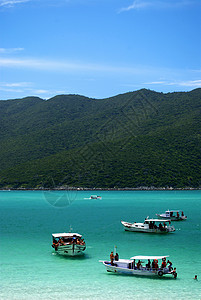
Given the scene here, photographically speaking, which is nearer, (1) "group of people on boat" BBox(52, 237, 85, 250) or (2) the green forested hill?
(1) "group of people on boat" BBox(52, 237, 85, 250)

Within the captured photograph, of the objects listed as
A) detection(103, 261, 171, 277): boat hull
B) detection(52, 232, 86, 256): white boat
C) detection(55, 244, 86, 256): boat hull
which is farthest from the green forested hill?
detection(103, 261, 171, 277): boat hull

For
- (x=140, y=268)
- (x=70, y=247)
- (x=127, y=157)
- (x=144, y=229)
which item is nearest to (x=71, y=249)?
(x=70, y=247)

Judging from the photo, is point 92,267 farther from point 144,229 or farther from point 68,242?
point 144,229

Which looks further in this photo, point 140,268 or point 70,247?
point 70,247

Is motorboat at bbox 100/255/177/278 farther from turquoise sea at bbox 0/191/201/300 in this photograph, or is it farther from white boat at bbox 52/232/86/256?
white boat at bbox 52/232/86/256

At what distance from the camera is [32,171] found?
585 ft

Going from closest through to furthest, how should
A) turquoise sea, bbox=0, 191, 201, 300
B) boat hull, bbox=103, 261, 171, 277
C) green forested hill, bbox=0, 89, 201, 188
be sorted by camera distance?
1. turquoise sea, bbox=0, 191, 201, 300
2. boat hull, bbox=103, 261, 171, 277
3. green forested hill, bbox=0, 89, 201, 188

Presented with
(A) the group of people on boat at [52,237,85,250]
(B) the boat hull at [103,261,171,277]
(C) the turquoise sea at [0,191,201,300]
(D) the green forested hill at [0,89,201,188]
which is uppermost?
(D) the green forested hill at [0,89,201,188]

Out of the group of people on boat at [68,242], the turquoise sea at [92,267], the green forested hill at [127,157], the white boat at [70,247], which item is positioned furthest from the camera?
the green forested hill at [127,157]

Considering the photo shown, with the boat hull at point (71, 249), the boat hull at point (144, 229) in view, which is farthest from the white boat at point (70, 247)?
the boat hull at point (144, 229)

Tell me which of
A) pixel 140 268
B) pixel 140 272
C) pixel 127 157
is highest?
pixel 127 157

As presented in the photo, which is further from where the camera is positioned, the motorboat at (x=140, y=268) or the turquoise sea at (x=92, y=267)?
the motorboat at (x=140, y=268)

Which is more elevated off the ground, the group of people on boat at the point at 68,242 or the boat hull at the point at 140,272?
the group of people on boat at the point at 68,242

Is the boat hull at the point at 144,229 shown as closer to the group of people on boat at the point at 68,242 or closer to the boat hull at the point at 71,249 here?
the group of people on boat at the point at 68,242
